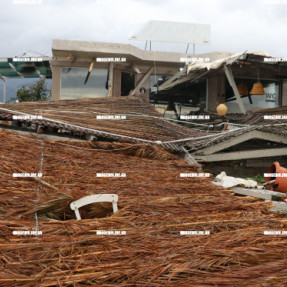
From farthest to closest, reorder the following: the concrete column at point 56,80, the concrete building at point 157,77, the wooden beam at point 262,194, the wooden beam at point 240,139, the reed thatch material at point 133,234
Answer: the concrete column at point 56,80 < the concrete building at point 157,77 < the wooden beam at point 240,139 < the wooden beam at point 262,194 < the reed thatch material at point 133,234

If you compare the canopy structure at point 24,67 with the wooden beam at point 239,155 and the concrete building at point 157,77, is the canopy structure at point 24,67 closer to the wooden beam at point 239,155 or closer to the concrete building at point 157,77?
the concrete building at point 157,77

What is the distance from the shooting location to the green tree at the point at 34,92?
21.3 metres

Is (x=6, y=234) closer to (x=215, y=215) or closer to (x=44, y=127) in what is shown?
(x=215, y=215)

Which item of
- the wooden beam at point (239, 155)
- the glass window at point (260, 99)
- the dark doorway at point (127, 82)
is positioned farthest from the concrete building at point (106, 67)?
the wooden beam at point (239, 155)

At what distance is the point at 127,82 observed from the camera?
14.5 meters

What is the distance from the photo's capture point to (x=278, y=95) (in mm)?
14930

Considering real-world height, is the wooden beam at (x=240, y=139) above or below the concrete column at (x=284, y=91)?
below

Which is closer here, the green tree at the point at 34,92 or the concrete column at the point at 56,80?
the concrete column at the point at 56,80

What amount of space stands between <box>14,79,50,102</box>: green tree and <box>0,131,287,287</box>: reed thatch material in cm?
1740

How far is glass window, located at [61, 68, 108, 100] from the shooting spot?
13.4 meters

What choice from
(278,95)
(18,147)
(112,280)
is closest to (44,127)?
(18,147)

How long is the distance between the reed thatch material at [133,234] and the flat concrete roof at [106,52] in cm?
792

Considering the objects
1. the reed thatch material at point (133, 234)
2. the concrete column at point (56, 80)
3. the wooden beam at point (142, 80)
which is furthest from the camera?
the wooden beam at point (142, 80)

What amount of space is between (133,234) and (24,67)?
1452 cm
